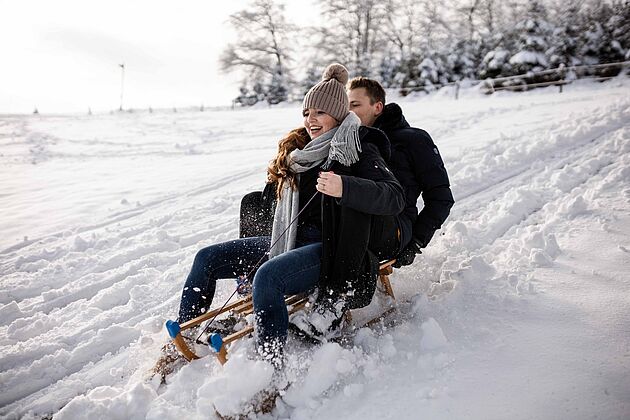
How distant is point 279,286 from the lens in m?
2.19

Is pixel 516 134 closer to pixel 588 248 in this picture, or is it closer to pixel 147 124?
pixel 588 248

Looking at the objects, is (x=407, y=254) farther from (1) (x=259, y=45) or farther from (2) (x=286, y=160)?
(1) (x=259, y=45)

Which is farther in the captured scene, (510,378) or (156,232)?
(156,232)

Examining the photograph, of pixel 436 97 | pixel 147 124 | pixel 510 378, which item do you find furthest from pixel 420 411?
pixel 436 97

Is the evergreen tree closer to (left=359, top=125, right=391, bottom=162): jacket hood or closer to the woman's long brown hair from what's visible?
(left=359, top=125, right=391, bottom=162): jacket hood

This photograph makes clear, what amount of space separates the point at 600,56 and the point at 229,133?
17570 mm

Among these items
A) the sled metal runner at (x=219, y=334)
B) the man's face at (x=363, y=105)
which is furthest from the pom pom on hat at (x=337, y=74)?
the sled metal runner at (x=219, y=334)

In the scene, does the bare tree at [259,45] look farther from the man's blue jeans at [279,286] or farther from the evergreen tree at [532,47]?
the man's blue jeans at [279,286]

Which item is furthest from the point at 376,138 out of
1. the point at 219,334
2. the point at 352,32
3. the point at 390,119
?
the point at 352,32

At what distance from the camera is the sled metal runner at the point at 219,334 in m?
2.12

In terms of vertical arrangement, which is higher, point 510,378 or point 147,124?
point 147,124

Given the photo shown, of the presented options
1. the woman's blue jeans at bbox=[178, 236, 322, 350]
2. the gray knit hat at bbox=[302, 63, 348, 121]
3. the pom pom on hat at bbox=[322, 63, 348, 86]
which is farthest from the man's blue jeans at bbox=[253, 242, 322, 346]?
the pom pom on hat at bbox=[322, 63, 348, 86]

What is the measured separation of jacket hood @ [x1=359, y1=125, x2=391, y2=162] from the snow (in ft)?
3.45

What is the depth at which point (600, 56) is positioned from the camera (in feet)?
63.7
